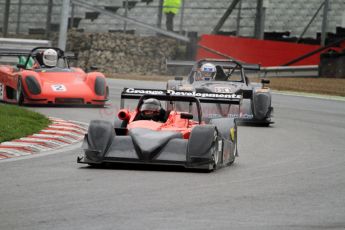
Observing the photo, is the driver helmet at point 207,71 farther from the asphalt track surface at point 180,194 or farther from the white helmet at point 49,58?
the asphalt track surface at point 180,194

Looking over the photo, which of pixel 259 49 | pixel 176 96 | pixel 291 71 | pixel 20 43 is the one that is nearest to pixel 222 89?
pixel 176 96

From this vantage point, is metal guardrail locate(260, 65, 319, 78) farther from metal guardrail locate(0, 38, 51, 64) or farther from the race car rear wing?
the race car rear wing

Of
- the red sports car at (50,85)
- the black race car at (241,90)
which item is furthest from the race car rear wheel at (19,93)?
the black race car at (241,90)

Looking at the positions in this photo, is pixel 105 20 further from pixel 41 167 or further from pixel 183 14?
pixel 41 167

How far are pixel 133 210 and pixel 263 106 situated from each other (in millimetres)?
10847

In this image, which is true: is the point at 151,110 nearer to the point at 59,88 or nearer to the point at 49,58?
the point at 59,88

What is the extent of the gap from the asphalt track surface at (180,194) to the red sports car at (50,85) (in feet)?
24.3

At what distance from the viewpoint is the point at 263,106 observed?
736 inches

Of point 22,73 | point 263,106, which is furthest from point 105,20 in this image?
point 263,106

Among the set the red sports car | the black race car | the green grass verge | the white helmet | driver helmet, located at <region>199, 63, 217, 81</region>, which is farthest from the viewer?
the white helmet

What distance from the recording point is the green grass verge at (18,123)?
45.6 feet

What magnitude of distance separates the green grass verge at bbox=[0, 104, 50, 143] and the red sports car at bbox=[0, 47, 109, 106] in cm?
239

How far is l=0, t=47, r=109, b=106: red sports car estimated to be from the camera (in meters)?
20.9

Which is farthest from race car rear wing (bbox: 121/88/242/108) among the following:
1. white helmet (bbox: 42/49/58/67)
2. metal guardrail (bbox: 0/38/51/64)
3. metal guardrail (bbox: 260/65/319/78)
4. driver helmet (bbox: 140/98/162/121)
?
metal guardrail (bbox: 0/38/51/64)
